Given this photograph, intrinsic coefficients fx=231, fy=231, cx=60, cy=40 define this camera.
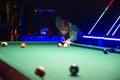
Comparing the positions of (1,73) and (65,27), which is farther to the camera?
(65,27)

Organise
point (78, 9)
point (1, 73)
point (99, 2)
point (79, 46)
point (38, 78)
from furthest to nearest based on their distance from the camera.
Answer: point (78, 9), point (99, 2), point (79, 46), point (1, 73), point (38, 78)

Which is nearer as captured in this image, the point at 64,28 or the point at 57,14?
the point at 64,28

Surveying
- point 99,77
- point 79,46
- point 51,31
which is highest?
point 99,77

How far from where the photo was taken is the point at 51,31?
9.01 metres

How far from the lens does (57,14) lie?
8969 millimetres

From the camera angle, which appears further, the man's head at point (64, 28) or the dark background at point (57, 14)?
the dark background at point (57, 14)

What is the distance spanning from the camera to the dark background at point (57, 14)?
7215 mm

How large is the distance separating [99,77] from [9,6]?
7.41 metres

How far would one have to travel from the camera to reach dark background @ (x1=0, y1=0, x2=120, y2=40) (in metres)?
7.21

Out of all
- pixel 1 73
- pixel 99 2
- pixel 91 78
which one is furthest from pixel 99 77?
pixel 99 2

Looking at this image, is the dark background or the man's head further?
the dark background

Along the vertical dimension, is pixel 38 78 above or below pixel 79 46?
above

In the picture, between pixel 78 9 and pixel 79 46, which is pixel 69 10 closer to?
pixel 78 9

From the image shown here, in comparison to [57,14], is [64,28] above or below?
below
